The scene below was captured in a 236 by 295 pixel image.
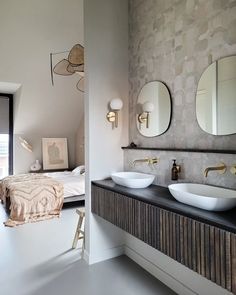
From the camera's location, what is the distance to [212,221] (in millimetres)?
1365

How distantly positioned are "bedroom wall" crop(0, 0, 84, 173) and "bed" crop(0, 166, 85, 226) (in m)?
1.94

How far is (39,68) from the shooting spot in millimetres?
5281

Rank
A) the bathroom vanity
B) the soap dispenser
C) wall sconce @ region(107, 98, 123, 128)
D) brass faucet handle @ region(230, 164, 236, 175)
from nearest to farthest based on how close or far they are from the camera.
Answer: the bathroom vanity, brass faucet handle @ region(230, 164, 236, 175), the soap dispenser, wall sconce @ region(107, 98, 123, 128)

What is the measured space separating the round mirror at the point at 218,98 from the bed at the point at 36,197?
125 inches

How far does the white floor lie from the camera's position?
7.17 ft

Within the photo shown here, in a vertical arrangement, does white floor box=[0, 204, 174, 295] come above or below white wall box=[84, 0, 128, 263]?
below

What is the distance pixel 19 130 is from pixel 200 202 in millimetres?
5775

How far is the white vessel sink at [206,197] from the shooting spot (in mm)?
1467

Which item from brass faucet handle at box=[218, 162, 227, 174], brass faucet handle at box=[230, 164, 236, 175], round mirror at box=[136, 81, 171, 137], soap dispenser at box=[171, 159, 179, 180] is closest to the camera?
brass faucet handle at box=[230, 164, 236, 175]

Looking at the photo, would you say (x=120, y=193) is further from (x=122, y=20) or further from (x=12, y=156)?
(x=12, y=156)

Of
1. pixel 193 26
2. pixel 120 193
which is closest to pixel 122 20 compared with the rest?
pixel 193 26

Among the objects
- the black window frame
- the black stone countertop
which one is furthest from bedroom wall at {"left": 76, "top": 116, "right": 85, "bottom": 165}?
the black stone countertop

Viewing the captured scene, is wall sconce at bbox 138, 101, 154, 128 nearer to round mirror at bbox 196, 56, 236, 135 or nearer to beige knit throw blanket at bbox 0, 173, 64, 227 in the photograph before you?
round mirror at bbox 196, 56, 236, 135

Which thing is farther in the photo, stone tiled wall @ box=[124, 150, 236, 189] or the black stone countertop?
stone tiled wall @ box=[124, 150, 236, 189]
